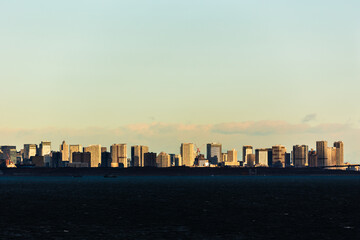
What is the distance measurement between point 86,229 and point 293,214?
39903 mm

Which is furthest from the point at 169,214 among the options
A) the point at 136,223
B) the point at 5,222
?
the point at 5,222

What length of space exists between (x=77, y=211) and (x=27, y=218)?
570 inches

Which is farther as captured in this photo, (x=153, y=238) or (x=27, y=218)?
(x=27, y=218)

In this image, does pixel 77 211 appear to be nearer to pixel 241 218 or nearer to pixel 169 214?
pixel 169 214

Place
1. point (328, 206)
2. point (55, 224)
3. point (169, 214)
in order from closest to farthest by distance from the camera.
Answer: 1. point (55, 224)
2. point (169, 214)
3. point (328, 206)

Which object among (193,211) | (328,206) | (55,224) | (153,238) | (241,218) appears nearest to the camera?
(153,238)

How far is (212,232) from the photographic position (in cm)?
7344

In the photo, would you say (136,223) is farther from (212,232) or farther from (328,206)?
(328,206)

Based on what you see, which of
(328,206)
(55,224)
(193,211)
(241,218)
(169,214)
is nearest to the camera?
(55,224)

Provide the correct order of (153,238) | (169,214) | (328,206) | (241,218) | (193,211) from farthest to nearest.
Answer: (328,206) < (193,211) < (169,214) < (241,218) < (153,238)

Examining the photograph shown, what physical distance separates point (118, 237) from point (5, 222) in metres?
27.0

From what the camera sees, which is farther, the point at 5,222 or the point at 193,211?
the point at 193,211

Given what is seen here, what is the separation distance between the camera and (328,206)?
4663 inches

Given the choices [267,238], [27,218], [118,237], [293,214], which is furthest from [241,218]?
[27,218]
